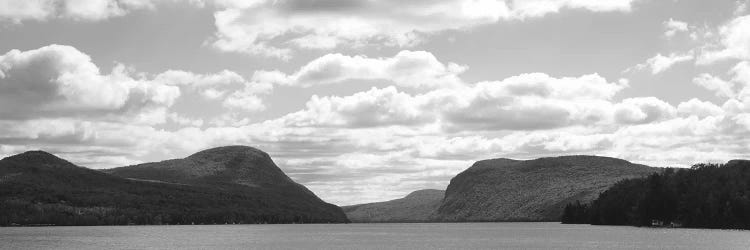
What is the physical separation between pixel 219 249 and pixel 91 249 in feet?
89.3

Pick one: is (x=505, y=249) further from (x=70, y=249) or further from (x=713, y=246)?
(x=70, y=249)

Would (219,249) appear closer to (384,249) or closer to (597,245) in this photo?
(384,249)

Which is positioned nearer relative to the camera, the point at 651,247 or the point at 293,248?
the point at 651,247

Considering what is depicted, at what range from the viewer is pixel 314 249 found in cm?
19088

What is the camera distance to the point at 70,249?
182875 millimetres

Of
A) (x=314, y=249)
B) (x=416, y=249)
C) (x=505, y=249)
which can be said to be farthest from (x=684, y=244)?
(x=314, y=249)

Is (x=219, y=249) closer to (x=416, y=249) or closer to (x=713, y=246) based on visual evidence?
(x=416, y=249)

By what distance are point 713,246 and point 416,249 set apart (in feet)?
203

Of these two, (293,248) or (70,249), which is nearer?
(70,249)

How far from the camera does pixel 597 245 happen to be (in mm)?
193375

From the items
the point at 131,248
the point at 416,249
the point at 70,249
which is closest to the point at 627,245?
the point at 416,249

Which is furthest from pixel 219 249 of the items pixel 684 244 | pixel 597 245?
pixel 684 244

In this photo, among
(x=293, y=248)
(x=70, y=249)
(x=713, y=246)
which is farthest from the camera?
(x=293, y=248)

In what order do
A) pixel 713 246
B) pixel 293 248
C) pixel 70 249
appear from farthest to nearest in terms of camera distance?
pixel 293 248
pixel 70 249
pixel 713 246
